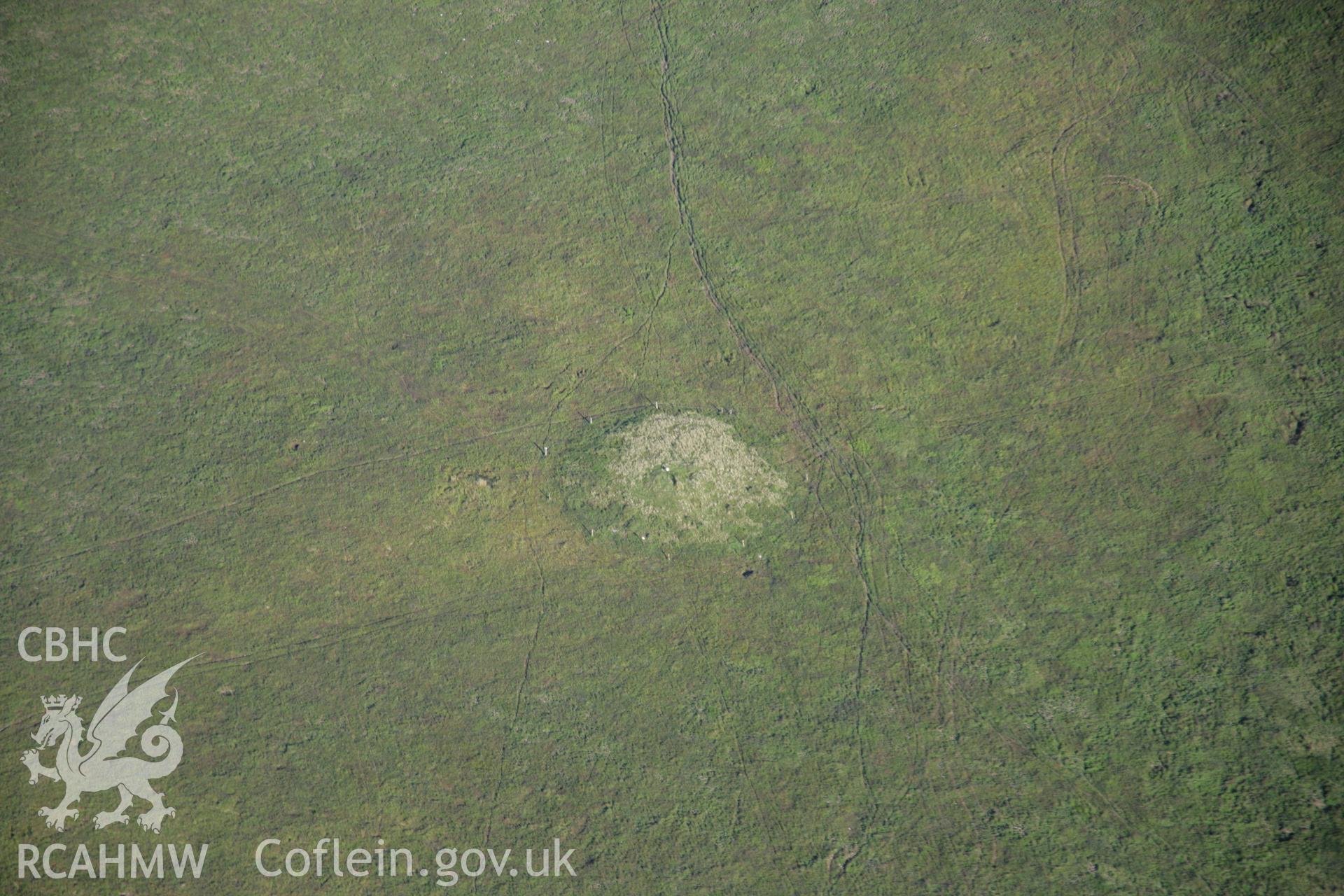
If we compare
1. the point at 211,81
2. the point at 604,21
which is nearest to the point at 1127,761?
the point at 604,21

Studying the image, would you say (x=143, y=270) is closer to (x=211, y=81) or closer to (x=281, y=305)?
(x=281, y=305)

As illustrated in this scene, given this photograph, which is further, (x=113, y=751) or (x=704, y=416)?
(x=704, y=416)

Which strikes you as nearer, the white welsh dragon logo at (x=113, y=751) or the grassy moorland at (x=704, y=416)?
the grassy moorland at (x=704, y=416)

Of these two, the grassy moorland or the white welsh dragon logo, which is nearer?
the grassy moorland

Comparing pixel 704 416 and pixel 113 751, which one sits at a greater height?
pixel 704 416
